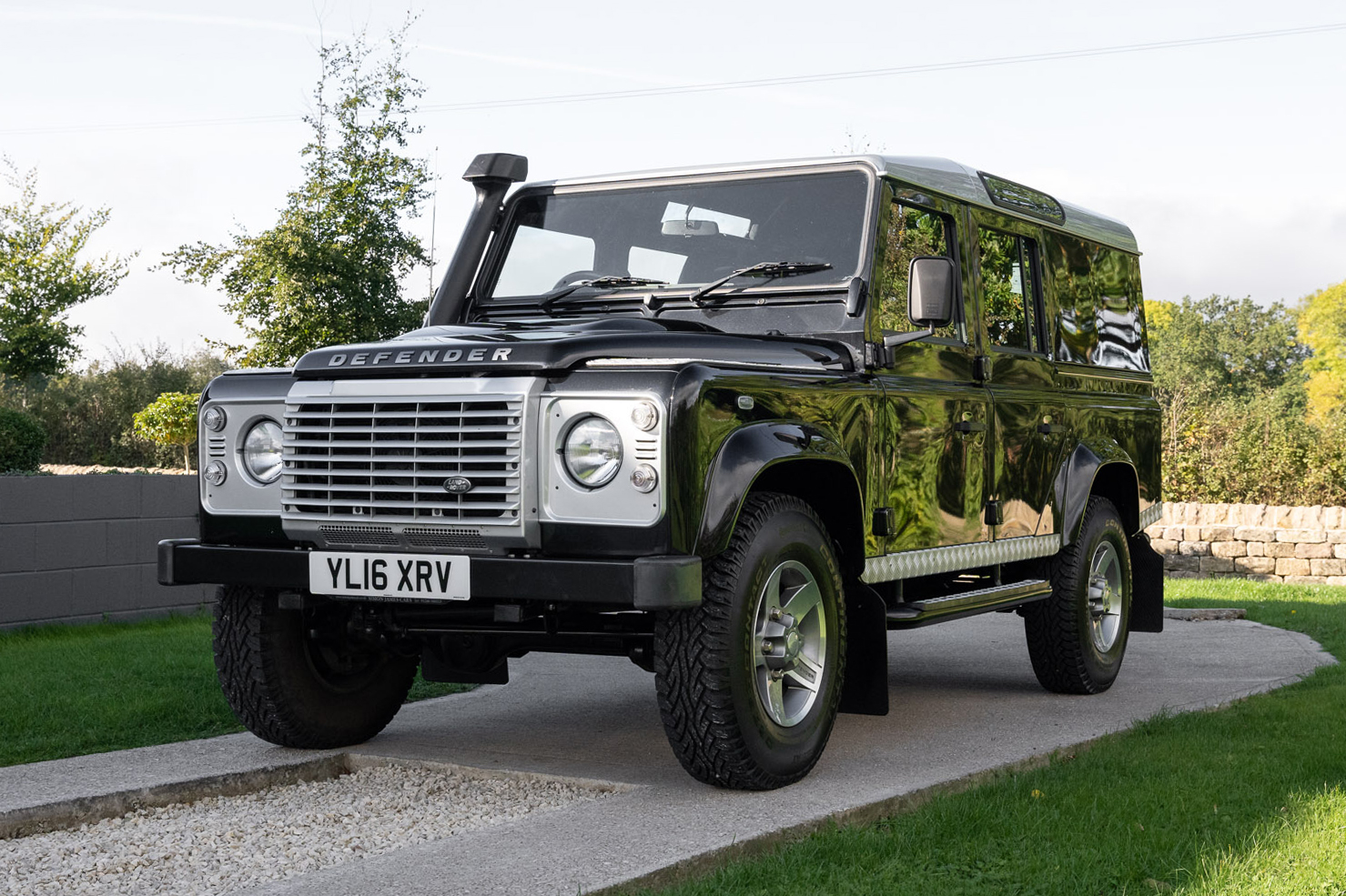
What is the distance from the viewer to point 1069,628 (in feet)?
→ 24.6

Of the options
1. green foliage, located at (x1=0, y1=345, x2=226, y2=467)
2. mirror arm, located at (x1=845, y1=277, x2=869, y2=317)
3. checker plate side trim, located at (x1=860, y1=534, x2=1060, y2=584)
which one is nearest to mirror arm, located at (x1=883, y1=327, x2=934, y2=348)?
mirror arm, located at (x1=845, y1=277, x2=869, y2=317)

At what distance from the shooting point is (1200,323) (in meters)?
85.9

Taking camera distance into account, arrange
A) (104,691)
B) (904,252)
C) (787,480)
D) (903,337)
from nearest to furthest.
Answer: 1. (787,480)
2. (903,337)
3. (904,252)
4. (104,691)

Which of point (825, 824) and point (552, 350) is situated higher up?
point (552, 350)

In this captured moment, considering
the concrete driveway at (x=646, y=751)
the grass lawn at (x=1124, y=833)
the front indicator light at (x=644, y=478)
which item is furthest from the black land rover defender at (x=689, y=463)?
the grass lawn at (x=1124, y=833)

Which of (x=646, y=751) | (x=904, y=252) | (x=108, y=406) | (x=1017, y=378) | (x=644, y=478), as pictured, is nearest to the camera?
(x=644, y=478)

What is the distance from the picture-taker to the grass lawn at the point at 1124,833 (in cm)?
410

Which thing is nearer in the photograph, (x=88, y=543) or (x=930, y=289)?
(x=930, y=289)

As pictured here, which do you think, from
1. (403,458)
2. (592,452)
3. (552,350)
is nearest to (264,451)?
(403,458)

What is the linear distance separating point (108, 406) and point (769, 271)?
3024 centimetres

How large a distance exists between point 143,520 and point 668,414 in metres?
7.41

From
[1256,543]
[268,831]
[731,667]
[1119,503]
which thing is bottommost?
[268,831]

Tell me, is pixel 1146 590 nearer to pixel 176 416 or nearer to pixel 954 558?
pixel 954 558

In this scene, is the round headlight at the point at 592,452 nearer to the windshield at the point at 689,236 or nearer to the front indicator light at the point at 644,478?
the front indicator light at the point at 644,478
